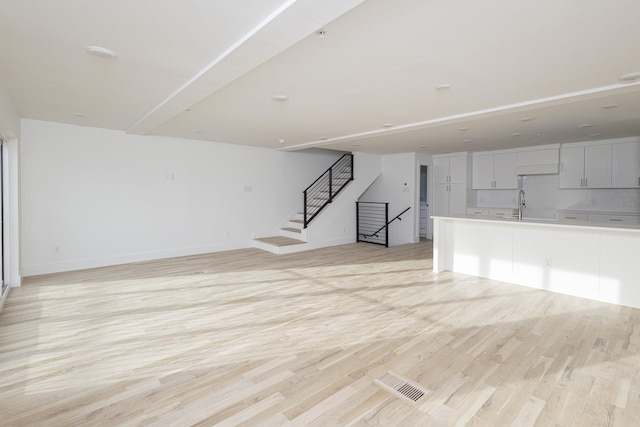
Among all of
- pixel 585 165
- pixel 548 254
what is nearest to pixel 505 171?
pixel 585 165

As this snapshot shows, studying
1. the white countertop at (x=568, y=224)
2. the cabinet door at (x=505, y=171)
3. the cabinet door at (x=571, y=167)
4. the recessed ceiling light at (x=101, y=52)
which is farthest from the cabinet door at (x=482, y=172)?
the recessed ceiling light at (x=101, y=52)

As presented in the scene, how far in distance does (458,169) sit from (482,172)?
61 cm

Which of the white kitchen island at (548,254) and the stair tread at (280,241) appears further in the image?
the stair tread at (280,241)

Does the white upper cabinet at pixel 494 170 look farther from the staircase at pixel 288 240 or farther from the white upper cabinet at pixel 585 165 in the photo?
the staircase at pixel 288 240

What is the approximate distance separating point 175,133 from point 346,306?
4.75 meters

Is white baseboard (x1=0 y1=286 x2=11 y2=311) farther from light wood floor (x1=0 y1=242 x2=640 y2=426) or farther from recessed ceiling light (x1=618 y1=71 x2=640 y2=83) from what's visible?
recessed ceiling light (x1=618 y1=71 x2=640 y2=83)

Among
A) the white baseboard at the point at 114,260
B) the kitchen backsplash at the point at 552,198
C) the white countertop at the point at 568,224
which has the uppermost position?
the kitchen backsplash at the point at 552,198

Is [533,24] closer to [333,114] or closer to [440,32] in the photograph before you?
[440,32]

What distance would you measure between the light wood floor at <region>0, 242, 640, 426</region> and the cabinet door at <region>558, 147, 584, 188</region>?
4366 millimetres

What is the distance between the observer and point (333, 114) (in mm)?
4668

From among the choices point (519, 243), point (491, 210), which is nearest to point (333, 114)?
point (519, 243)

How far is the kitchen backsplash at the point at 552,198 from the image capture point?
691 cm

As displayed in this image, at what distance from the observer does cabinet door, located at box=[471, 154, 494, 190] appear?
8.55 m

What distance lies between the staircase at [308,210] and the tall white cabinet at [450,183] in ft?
8.35
